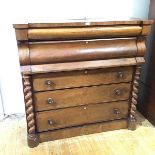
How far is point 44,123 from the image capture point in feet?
5.61

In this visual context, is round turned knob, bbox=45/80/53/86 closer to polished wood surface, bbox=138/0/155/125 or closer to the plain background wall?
the plain background wall

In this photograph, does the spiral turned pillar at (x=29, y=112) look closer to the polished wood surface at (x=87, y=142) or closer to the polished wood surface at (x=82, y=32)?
the polished wood surface at (x=87, y=142)

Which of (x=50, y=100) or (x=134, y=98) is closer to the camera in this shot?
(x=50, y=100)

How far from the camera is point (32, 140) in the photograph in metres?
1.71

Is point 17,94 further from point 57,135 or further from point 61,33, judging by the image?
point 61,33

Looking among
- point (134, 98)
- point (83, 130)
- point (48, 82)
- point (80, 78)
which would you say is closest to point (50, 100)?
point (48, 82)

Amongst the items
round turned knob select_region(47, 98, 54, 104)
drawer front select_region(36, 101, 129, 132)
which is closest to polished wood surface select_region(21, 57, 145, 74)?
round turned knob select_region(47, 98, 54, 104)

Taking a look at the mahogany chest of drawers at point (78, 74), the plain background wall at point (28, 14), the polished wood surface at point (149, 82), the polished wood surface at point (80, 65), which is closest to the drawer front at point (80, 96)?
the mahogany chest of drawers at point (78, 74)

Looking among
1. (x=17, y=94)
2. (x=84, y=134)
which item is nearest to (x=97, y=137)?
(x=84, y=134)

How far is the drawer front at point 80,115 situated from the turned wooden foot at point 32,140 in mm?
66

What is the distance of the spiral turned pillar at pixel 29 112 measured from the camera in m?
1.52

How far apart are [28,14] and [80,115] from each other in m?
0.99

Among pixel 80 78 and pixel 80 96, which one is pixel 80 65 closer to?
pixel 80 78

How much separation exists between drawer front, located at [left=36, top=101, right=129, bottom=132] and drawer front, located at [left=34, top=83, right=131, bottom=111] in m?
0.05
